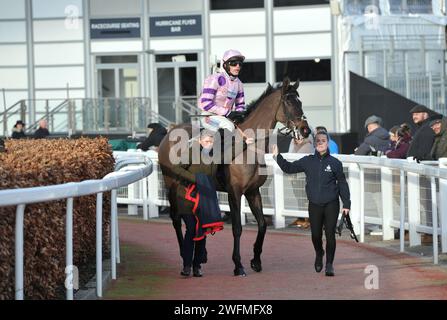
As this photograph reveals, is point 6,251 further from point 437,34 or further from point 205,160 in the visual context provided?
point 437,34

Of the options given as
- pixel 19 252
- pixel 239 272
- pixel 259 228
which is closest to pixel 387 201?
pixel 259 228

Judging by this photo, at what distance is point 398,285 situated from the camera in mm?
9281

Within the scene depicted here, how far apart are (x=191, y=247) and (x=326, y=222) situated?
1.36 metres

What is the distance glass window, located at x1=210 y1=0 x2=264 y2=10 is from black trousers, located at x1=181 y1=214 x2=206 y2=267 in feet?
75.8

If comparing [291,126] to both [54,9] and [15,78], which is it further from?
[15,78]

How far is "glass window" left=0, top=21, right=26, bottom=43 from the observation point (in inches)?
1319

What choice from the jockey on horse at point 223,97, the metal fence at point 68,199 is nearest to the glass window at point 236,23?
the jockey on horse at point 223,97

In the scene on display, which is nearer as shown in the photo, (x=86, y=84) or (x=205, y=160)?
(x=205, y=160)

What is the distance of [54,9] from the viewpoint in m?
33.4

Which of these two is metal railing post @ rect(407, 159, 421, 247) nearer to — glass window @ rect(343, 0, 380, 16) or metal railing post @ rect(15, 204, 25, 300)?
metal railing post @ rect(15, 204, 25, 300)

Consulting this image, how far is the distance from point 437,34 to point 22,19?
14193 millimetres

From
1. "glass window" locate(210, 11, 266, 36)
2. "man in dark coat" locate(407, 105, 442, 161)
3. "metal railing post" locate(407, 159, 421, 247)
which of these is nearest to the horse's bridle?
"metal railing post" locate(407, 159, 421, 247)
